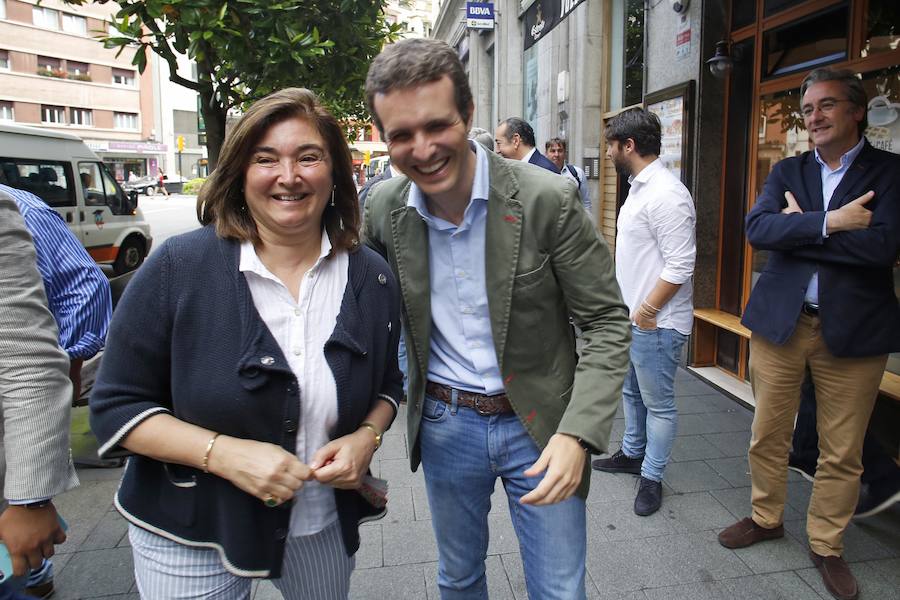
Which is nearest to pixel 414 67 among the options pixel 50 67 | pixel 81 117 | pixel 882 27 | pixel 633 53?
→ pixel 882 27

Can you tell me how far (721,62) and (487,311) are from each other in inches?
180

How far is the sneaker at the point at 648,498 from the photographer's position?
3.67 meters

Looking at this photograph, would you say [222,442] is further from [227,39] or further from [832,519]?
[227,39]

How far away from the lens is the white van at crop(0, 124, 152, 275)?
11.3 m

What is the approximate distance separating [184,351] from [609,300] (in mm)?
1107

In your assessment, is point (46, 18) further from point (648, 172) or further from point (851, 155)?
point (851, 155)

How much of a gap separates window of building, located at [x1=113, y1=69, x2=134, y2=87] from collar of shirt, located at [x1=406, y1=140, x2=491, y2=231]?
58928 mm

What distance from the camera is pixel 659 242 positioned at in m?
3.55

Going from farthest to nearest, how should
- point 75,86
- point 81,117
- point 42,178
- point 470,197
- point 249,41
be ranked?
point 81,117 → point 75,86 → point 42,178 → point 249,41 → point 470,197

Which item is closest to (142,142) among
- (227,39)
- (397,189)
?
(227,39)

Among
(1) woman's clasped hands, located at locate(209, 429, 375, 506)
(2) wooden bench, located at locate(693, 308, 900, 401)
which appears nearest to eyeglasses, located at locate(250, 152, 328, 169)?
(1) woman's clasped hands, located at locate(209, 429, 375, 506)

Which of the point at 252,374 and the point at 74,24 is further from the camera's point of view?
the point at 74,24

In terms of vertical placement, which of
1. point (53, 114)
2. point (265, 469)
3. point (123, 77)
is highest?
point (123, 77)

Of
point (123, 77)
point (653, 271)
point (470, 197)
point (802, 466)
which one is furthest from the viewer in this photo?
point (123, 77)
